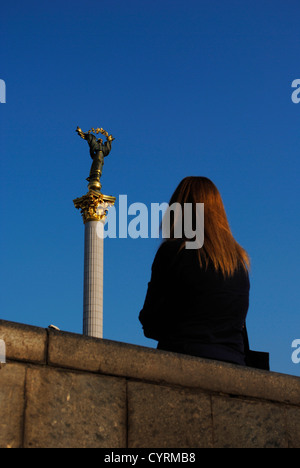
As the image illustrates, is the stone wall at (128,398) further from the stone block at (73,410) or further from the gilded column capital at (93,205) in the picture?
the gilded column capital at (93,205)

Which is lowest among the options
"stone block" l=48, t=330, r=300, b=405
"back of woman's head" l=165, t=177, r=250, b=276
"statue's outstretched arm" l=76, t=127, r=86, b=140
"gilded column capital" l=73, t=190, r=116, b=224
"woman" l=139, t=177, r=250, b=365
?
"stone block" l=48, t=330, r=300, b=405

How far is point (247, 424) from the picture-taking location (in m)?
4.85

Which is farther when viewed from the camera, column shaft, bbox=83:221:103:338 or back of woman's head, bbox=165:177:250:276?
column shaft, bbox=83:221:103:338

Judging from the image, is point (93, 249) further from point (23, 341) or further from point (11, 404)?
point (11, 404)

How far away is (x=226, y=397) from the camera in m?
4.87

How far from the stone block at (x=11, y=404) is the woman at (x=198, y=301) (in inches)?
40.8

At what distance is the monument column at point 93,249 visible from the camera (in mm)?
27406

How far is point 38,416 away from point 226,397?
129 cm

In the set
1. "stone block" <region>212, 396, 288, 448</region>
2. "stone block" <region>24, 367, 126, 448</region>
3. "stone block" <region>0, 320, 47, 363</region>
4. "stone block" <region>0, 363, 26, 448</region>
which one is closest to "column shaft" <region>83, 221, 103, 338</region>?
"stone block" <region>212, 396, 288, 448</region>

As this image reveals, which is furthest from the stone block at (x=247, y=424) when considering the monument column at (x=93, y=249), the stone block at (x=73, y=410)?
the monument column at (x=93, y=249)

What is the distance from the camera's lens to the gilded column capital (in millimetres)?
28594

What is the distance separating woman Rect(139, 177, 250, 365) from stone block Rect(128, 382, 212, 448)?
330mm

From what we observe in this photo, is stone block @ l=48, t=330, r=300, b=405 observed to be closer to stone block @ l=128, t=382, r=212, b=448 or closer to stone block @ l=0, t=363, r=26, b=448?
stone block @ l=128, t=382, r=212, b=448
